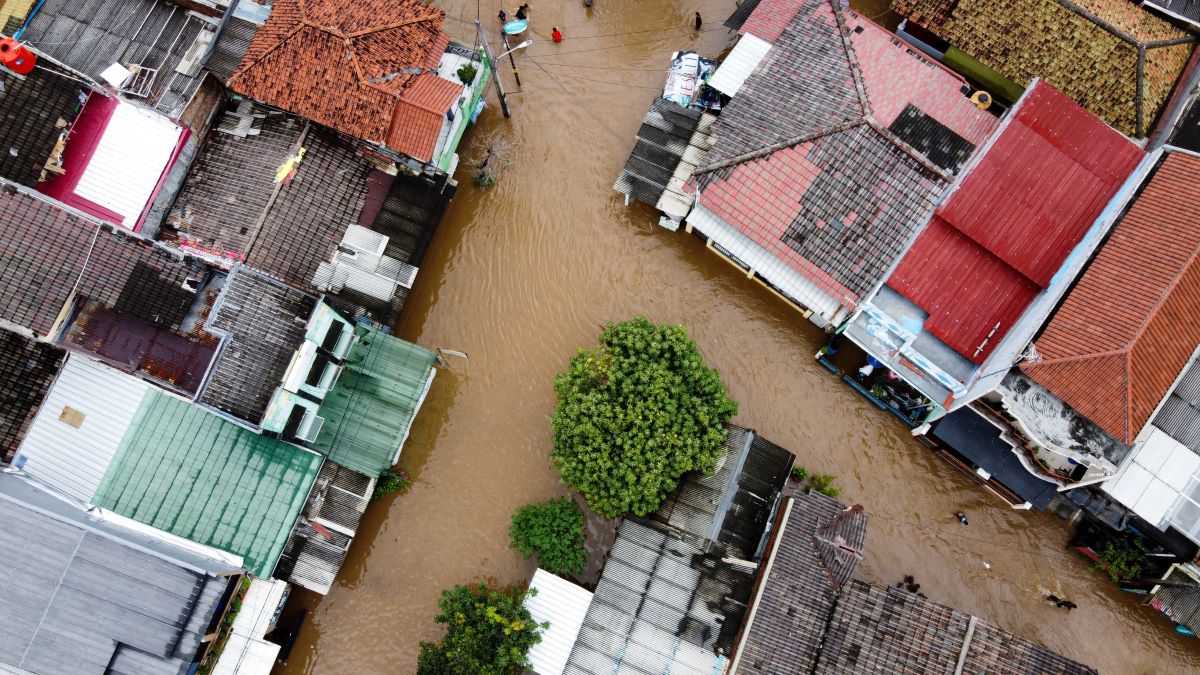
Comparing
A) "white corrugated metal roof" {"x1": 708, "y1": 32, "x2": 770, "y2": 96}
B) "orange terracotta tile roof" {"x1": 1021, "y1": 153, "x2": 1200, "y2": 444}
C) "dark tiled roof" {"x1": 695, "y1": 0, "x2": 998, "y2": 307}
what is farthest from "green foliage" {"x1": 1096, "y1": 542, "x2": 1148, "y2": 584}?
"white corrugated metal roof" {"x1": 708, "y1": 32, "x2": 770, "y2": 96}

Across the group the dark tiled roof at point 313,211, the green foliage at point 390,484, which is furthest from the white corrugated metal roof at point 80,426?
the green foliage at point 390,484

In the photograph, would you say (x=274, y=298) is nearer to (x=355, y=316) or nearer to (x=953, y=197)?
(x=355, y=316)

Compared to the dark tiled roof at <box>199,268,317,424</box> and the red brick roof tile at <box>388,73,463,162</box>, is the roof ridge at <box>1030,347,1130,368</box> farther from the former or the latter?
the dark tiled roof at <box>199,268,317,424</box>

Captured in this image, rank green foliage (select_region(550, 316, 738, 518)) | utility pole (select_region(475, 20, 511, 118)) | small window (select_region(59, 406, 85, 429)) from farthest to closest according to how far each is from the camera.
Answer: utility pole (select_region(475, 20, 511, 118)), small window (select_region(59, 406, 85, 429)), green foliage (select_region(550, 316, 738, 518))

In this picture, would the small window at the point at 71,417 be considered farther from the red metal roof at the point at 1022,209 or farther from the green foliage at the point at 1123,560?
the green foliage at the point at 1123,560

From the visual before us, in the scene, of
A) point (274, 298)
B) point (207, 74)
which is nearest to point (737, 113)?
point (274, 298)
